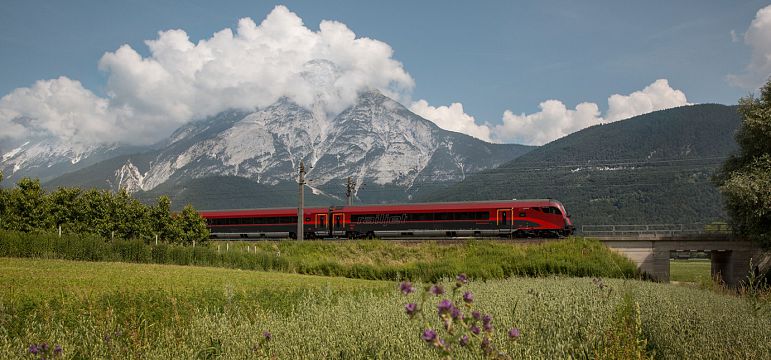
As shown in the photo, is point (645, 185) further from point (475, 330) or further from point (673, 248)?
point (475, 330)

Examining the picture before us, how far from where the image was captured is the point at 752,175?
88.3 ft

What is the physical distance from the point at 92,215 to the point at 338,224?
1959 centimetres

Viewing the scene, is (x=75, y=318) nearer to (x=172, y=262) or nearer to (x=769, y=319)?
(x=769, y=319)

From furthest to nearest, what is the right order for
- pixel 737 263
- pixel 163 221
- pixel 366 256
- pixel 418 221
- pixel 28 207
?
pixel 163 221 → pixel 28 207 → pixel 418 221 → pixel 737 263 → pixel 366 256

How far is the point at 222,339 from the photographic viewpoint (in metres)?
6.54

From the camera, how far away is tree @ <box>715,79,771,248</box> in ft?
85.4

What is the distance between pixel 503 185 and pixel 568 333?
176 metres

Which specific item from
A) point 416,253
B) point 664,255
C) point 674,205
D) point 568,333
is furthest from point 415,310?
point 674,205

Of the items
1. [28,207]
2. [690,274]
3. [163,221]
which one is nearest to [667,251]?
[690,274]

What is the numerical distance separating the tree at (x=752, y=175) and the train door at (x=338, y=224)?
74.1ft

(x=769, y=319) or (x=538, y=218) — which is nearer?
(x=769, y=319)

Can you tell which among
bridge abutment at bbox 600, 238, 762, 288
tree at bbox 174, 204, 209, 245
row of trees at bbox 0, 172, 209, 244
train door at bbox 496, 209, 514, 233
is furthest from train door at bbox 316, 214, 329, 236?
bridge abutment at bbox 600, 238, 762, 288

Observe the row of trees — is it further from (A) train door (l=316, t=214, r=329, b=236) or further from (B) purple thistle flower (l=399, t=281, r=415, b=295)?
(B) purple thistle flower (l=399, t=281, r=415, b=295)

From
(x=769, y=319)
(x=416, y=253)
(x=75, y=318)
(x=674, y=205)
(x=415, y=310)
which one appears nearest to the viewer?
(x=415, y=310)
